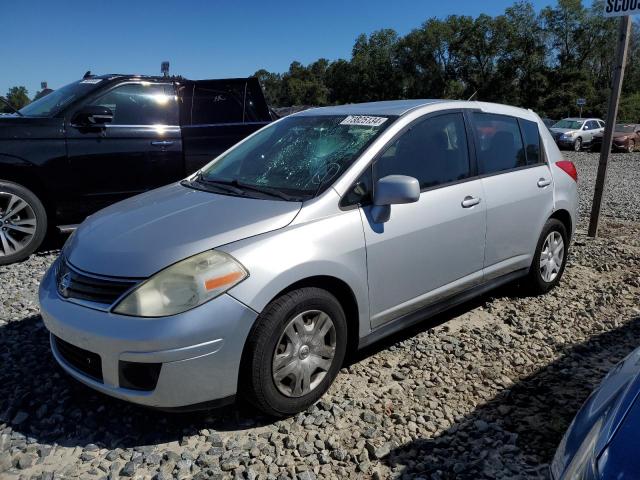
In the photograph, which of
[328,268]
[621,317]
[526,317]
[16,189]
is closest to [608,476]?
[328,268]

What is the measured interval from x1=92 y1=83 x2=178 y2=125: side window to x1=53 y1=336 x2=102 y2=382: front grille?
3644mm

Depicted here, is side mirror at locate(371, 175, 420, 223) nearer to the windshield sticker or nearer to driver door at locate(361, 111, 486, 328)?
driver door at locate(361, 111, 486, 328)

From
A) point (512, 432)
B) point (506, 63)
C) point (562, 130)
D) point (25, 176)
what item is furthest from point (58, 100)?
point (506, 63)

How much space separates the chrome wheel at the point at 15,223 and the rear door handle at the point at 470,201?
13.6 feet

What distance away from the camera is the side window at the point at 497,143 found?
3.88m

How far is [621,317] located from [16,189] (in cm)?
552

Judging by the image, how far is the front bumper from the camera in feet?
7.84

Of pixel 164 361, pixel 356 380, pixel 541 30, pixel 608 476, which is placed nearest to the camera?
pixel 608 476

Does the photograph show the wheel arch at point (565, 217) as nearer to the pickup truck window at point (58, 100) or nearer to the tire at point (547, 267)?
the tire at point (547, 267)

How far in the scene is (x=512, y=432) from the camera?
8.95 ft

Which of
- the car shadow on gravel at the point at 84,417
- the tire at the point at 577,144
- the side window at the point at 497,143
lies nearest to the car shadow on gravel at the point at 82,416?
the car shadow on gravel at the point at 84,417

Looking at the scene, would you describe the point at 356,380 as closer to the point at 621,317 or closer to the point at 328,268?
the point at 328,268

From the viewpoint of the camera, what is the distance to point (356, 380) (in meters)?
3.23

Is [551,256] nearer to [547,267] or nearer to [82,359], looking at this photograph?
[547,267]
